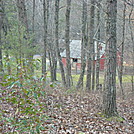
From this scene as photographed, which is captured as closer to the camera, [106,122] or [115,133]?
[115,133]

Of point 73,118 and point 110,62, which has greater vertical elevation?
point 110,62

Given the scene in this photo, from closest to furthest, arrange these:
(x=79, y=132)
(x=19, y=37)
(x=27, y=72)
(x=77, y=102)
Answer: (x=27, y=72)
(x=79, y=132)
(x=77, y=102)
(x=19, y=37)

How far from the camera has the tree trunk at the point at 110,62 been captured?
6.12 m

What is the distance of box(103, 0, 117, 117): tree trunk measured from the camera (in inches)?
241

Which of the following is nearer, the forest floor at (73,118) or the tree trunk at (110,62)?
the forest floor at (73,118)

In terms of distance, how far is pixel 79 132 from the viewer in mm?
5219

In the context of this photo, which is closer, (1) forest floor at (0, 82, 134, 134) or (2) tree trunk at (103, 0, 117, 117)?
(1) forest floor at (0, 82, 134, 134)

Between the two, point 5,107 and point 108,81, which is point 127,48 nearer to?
point 108,81

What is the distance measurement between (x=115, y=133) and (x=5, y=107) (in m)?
3.68

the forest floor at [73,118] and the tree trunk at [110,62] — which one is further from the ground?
the tree trunk at [110,62]

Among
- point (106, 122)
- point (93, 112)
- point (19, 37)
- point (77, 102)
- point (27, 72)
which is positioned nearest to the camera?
point (27, 72)

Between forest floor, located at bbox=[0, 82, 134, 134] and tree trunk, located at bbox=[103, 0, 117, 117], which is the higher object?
tree trunk, located at bbox=[103, 0, 117, 117]

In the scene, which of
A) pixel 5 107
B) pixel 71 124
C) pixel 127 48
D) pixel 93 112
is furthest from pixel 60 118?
pixel 127 48

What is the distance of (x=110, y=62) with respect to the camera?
6.26 meters
